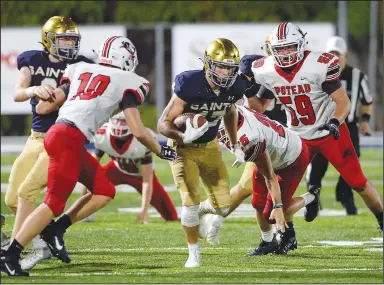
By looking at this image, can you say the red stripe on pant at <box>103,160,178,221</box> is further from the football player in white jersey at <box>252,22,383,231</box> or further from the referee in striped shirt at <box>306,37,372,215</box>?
the football player in white jersey at <box>252,22,383,231</box>

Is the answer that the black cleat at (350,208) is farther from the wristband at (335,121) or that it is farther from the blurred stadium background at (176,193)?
the wristband at (335,121)

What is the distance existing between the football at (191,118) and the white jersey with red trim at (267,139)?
1.24 ft

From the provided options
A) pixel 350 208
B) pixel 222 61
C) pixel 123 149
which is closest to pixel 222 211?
pixel 222 61

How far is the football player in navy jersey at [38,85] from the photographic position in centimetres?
672

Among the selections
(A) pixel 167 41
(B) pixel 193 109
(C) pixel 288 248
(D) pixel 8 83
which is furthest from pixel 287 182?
(A) pixel 167 41

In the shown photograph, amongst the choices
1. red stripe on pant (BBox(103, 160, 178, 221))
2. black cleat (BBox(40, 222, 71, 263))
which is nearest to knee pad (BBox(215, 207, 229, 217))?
black cleat (BBox(40, 222, 71, 263))

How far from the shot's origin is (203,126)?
21.1 feet

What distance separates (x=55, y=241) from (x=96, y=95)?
93cm

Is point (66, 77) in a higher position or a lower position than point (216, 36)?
higher

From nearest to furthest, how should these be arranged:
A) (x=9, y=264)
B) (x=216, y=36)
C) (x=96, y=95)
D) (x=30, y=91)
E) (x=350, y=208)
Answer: (x=9, y=264) → (x=96, y=95) → (x=30, y=91) → (x=350, y=208) → (x=216, y=36)

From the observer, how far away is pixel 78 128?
6.26m

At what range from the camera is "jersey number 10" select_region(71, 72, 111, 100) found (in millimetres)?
6285

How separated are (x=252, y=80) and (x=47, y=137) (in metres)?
1.97

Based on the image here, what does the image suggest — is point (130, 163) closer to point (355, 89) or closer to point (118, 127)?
point (118, 127)
